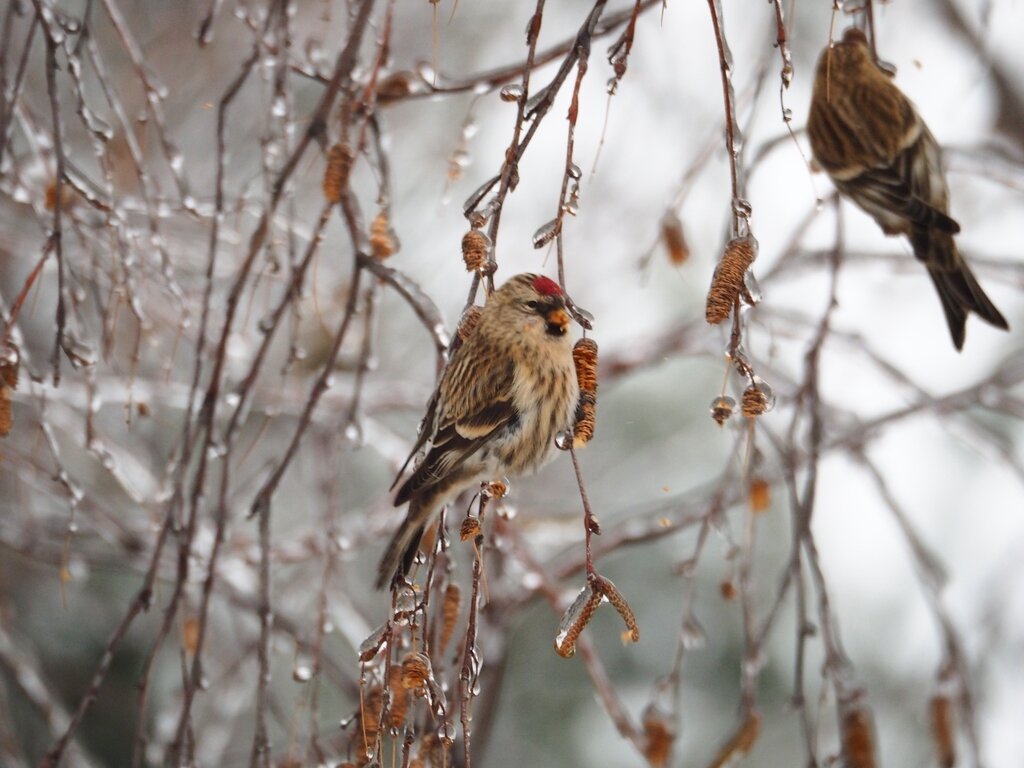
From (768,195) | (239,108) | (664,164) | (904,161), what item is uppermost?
(239,108)

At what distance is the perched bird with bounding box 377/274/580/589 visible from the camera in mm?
1949

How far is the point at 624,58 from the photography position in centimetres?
133

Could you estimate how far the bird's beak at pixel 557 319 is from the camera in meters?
2.09

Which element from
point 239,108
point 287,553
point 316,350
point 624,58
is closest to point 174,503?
point 624,58

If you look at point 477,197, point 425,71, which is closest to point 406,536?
point 477,197

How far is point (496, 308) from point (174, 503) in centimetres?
81

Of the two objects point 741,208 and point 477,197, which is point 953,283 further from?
point 477,197

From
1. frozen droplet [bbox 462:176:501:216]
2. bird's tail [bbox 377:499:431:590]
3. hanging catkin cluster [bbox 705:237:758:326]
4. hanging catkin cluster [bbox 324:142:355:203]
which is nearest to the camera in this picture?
hanging catkin cluster [bbox 705:237:758:326]

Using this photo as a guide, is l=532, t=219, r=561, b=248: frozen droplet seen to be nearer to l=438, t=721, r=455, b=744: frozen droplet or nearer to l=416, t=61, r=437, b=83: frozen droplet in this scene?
l=438, t=721, r=455, b=744: frozen droplet

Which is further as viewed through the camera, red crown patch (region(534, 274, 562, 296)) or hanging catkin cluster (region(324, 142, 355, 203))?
red crown patch (region(534, 274, 562, 296))

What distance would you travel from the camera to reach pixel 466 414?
2.02 meters

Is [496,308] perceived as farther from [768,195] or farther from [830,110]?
[768,195]

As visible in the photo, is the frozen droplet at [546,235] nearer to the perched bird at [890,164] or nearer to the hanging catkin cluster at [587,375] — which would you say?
the hanging catkin cluster at [587,375]

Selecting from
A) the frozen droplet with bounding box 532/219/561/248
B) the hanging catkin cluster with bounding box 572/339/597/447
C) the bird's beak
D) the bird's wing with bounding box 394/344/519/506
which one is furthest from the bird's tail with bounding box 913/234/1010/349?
the frozen droplet with bounding box 532/219/561/248
